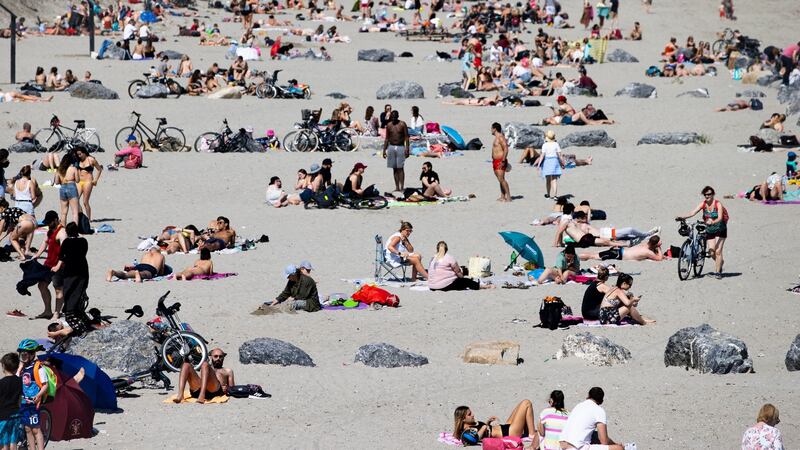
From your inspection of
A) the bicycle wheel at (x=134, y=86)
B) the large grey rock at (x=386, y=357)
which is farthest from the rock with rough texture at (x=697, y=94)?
the large grey rock at (x=386, y=357)

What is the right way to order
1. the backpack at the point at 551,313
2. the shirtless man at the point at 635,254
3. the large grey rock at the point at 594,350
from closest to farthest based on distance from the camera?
1. the large grey rock at the point at 594,350
2. the backpack at the point at 551,313
3. the shirtless man at the point at 635,254

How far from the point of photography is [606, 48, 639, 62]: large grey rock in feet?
142

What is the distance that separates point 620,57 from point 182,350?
31901mm

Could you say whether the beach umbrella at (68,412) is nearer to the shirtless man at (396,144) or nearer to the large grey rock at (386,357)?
the large grey rock at (386,357)

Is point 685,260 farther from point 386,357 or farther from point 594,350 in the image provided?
point 386,357

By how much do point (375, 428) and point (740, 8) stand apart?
147ft

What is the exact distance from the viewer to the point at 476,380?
13812 millimetres

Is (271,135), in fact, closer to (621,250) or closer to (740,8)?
(621,250)

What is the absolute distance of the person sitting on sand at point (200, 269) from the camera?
18.3 m

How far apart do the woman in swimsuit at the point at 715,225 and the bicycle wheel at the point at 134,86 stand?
17.9m

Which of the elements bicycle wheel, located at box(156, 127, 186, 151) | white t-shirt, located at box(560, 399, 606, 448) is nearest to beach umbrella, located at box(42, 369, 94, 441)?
white t-shirt, located at box(560, 399, 606, 448)

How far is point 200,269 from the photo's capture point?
18.4 m

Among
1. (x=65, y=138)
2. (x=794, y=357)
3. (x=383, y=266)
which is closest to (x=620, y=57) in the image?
(x=65, y=138)

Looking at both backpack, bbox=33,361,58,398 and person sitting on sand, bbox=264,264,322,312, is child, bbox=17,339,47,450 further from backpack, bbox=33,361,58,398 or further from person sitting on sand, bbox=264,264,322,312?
person sitting on sand, bbox=264,264,322,312
